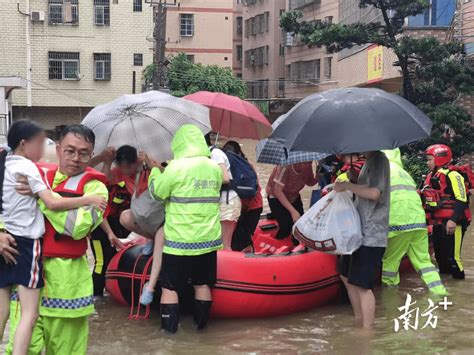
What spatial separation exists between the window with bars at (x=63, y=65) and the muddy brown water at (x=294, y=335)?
83.2ft

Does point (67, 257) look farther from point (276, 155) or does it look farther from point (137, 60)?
point (137, 60)

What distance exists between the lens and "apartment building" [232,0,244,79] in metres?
56.8

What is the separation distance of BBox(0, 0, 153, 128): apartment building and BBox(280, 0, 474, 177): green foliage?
1699 centimetres

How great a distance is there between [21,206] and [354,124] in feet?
8.37

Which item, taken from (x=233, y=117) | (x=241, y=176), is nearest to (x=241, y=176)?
(x=241, y=176)

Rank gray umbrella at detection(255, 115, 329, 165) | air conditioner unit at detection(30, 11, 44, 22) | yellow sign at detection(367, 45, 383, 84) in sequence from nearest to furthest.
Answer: gray umbrella at detection(255, 115, 329, 165) < yellow sign at detection(367, 45, 383, 84) < air conditioner unit at detection(30, 11, 44, 22)

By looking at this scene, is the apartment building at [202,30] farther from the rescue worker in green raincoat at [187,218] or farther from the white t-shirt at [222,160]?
the rescue worker in green raincoat at [187,218]

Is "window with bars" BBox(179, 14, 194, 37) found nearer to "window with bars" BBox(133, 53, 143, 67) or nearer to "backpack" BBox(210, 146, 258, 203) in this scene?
"window with bars" BBox(133, 53, 143, 67)

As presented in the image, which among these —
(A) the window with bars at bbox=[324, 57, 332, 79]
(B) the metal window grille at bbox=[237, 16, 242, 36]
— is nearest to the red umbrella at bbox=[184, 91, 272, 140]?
(A) the window with bars at bbox=[324, 57, 332, 79]

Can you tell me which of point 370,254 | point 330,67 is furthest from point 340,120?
point 330,67

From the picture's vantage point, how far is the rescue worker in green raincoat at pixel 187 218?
19.4 ft

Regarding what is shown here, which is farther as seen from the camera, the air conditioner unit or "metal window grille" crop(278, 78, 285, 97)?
"metal window grille" crop(278, 78, 285, 97)

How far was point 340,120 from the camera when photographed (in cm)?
566

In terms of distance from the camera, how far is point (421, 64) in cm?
1495
